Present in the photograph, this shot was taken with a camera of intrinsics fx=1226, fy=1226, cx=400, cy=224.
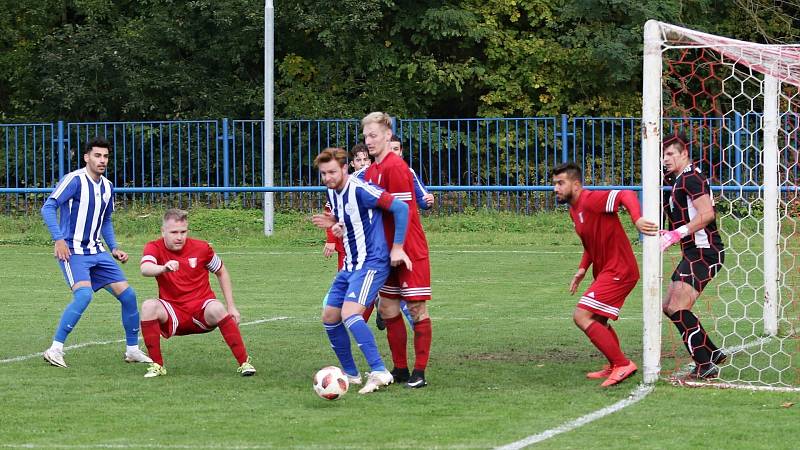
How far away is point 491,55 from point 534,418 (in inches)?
799

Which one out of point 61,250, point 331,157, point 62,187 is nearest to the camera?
point 331,157

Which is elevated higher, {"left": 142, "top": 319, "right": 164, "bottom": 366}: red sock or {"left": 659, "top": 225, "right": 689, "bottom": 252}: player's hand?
{"left": 659, "top": 225, "right": 689, "bottom": 252}: player's hand

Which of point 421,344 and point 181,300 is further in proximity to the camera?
point 181,300

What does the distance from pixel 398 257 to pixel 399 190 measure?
582mm

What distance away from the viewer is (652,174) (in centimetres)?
804

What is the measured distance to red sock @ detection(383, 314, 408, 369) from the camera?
862cm

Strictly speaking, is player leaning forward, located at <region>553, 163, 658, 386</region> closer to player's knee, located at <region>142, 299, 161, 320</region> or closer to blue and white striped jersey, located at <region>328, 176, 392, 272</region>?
blue and white striped jersey, located at <region>328, 176, 392, 272</region>

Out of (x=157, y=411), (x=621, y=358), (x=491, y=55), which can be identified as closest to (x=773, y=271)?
(x=621, y=358)

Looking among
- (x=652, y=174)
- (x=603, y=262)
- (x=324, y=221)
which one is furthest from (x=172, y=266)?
(x=652, y=174)

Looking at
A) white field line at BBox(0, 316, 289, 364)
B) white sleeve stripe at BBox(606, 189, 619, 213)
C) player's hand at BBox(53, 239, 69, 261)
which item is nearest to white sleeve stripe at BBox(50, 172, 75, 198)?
player's hand at BBox(53, 239, 69, 261)

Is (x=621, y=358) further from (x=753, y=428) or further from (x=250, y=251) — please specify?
(x=250, y=251)

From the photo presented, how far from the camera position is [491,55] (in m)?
26.8

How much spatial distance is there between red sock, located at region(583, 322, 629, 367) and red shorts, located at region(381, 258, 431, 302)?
1145mm

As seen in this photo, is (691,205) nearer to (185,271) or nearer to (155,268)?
(185,271)
